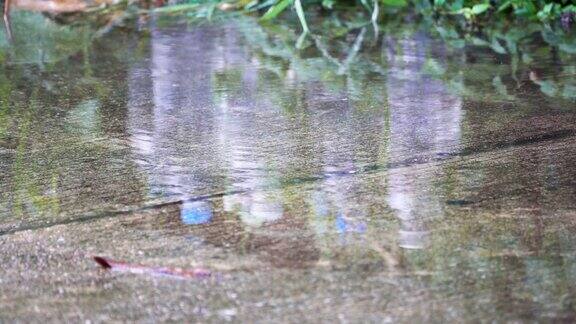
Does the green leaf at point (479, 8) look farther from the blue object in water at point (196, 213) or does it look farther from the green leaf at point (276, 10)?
the blue object in water at point (196, 213)

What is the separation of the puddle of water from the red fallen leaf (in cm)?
4

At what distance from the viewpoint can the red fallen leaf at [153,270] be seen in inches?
74.2

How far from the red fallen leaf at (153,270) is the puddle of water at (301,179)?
0.13 ft

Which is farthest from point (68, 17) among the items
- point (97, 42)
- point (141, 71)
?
point (141, 71)

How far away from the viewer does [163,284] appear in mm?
1844

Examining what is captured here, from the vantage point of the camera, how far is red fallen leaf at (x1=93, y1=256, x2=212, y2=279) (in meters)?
1.88

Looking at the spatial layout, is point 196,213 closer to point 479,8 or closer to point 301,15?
point 301,15

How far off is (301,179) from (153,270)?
680 millimetres

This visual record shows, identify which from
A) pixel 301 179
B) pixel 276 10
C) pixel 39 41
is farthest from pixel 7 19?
pixel 301 179

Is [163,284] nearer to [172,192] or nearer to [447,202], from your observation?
[172,192]

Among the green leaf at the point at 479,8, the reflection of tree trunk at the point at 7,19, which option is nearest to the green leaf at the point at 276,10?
the green leaf at the point at 479,8

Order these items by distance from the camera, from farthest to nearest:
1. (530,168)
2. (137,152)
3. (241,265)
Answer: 1. (137,152)
2. (530,168)
3. (241,265)

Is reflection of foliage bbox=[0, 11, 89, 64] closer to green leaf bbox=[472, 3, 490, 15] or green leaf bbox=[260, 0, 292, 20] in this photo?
green leaf bbox=[260, 0, 292, 20]

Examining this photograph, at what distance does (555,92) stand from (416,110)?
56cm
